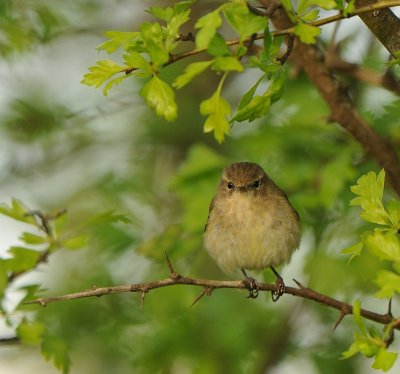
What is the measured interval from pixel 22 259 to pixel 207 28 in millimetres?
1627

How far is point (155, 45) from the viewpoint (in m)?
3.17

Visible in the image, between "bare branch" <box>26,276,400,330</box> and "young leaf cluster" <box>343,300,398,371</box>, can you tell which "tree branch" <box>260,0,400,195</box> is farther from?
"young leaf cluster" <box>343,300,398,371</box>

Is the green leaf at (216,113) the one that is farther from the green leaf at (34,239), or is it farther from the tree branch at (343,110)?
the tree branch at (343,110)

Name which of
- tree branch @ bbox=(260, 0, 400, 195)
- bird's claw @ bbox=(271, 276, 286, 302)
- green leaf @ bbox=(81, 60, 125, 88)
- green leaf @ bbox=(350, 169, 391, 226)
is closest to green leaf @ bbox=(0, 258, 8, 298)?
green leaf @ bbox=(81, 60, 125, 88)

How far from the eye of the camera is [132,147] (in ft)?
27.1

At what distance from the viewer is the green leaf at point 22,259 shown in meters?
3.94

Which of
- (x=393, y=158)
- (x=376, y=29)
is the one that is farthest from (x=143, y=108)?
(x=376, y=29)

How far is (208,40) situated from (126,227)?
4.19 m

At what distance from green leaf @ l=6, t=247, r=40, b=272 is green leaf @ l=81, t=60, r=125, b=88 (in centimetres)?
92

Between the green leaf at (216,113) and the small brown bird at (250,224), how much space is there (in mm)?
2367

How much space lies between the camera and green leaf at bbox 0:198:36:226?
3.91 m

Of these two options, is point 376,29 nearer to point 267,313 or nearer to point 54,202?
point 267,313

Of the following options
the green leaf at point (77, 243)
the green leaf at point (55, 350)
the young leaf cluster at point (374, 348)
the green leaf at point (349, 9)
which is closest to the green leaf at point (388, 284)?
the young leaf cluster at point (374, 348)

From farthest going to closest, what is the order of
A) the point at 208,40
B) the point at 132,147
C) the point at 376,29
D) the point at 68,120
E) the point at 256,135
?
the point at 132,147 < the point at 68,120 < the point at 256,135 < the point at 376,29 < the point at 208,40
